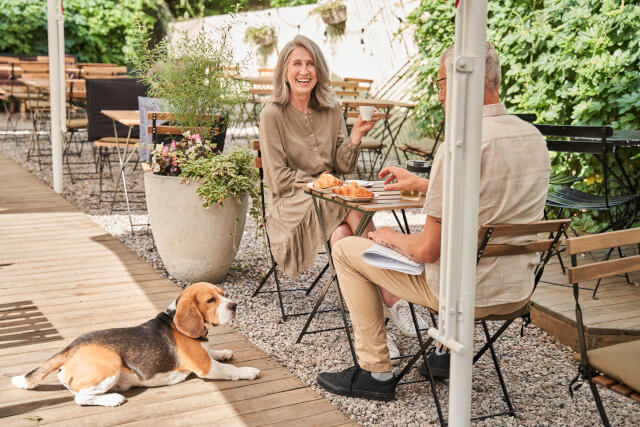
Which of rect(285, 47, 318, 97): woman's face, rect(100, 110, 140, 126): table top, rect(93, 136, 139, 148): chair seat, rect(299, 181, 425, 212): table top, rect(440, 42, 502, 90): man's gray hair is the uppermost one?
rect(285, 47, 318, 97): woman's face

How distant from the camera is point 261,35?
1295 cm

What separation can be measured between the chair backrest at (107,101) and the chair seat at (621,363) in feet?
17.4

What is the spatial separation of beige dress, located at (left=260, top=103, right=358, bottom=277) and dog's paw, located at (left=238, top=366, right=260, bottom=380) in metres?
0.75

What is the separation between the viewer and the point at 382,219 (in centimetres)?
636

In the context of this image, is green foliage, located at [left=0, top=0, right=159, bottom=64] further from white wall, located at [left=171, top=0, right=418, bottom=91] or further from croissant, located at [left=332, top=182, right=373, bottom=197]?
croissant, located at [left=332, top=182, right=373, bottom=197]

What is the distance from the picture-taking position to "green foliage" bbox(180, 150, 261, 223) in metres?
3.92

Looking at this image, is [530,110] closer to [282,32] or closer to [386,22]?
[386,22]

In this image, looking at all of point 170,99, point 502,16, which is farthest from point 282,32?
point 170,99

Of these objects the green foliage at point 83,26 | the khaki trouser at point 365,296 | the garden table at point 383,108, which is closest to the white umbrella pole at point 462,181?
the khaki trouser at point 365,296

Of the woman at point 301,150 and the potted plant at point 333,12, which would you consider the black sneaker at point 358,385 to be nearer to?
the woman at point 301,150

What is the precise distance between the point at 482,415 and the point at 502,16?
468 centimetres

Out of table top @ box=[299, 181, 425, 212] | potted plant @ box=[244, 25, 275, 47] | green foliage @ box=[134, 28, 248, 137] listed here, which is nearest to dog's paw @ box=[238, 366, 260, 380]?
table top @ box=[299, 181, 425, 212]

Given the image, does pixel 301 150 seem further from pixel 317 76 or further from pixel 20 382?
pixel 20 382

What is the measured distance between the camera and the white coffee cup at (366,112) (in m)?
3.17
